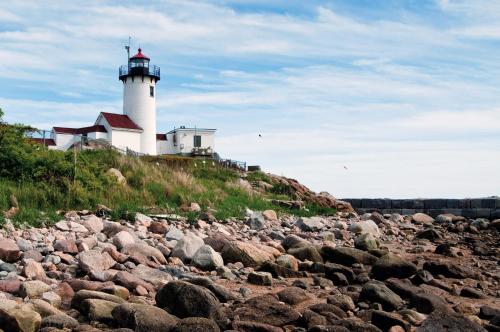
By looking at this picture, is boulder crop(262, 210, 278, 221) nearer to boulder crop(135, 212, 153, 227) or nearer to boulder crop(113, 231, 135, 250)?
boulder crop(135, 212, 153, 227)

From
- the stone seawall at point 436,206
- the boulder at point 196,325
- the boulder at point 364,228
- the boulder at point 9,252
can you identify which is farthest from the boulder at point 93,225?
the stone seawall at point 436,206

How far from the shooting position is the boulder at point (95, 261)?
22.7 ft

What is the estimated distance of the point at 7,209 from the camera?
34.1ft

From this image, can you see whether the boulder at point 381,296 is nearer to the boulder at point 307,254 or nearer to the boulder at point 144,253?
the boulder at point 307,254


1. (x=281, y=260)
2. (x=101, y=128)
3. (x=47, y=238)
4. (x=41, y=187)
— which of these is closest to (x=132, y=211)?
(x=41, y=187)

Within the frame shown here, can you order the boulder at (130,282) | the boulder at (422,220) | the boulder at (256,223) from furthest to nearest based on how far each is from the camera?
the boulder at (422,220) → the boulder at (256,223) → the boulder at (130,282)

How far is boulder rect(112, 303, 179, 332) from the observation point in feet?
16.6

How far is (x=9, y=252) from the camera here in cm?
716

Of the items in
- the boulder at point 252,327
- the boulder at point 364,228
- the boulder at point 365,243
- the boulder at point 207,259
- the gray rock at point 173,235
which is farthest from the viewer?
the boulder at point 364,228

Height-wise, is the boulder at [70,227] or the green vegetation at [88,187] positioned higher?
the green vegetation at [88,187]

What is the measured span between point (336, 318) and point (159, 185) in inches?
366

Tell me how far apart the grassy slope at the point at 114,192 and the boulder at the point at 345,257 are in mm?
3292

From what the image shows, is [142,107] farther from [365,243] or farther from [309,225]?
[365,243]

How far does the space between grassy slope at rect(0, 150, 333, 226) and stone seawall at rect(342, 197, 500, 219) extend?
835 cm
